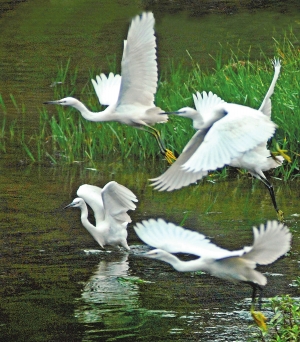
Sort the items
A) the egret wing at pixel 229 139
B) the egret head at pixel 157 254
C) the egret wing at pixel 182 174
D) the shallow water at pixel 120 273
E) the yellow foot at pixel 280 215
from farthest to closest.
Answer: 1. the yellow foot at pixel 280 215
2. the egret wing at pixel 182 174
3. the egret wing at pixel 229 139
4. the shallow water at pixel 120 273
5. the egret head at pixel 157 254

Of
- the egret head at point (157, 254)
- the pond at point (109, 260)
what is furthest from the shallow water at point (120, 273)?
the egret head at point (157, 254)

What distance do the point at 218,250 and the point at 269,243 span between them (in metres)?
0.53

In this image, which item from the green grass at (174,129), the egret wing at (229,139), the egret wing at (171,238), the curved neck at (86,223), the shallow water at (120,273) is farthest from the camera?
the green grass at (174,129)

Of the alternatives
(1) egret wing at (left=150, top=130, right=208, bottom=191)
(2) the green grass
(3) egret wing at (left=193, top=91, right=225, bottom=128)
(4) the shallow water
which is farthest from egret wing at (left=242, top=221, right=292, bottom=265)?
(2) the green grass

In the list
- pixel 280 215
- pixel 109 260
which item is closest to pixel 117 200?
pixel 109 260

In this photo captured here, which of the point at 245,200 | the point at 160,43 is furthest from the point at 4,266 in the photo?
the point at 160,43

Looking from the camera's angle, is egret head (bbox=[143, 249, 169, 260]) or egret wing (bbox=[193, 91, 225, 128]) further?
egret wing (bbox=[193, 91, 225, 128])

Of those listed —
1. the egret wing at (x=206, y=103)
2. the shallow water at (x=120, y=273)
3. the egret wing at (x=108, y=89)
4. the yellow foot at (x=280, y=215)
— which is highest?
the egret wing at (x=108, y=89)

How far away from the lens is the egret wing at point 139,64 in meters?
7.63

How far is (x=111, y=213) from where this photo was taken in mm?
7906

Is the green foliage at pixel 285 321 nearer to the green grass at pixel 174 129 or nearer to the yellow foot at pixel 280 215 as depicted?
the yellow foot at pixel 280 215

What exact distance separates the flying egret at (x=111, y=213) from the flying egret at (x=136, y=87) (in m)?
0.71

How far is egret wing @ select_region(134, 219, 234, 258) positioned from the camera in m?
5.17

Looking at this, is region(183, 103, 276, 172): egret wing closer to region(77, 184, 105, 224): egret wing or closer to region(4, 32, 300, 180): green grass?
region(77, 184, 105, 224): egret wing
